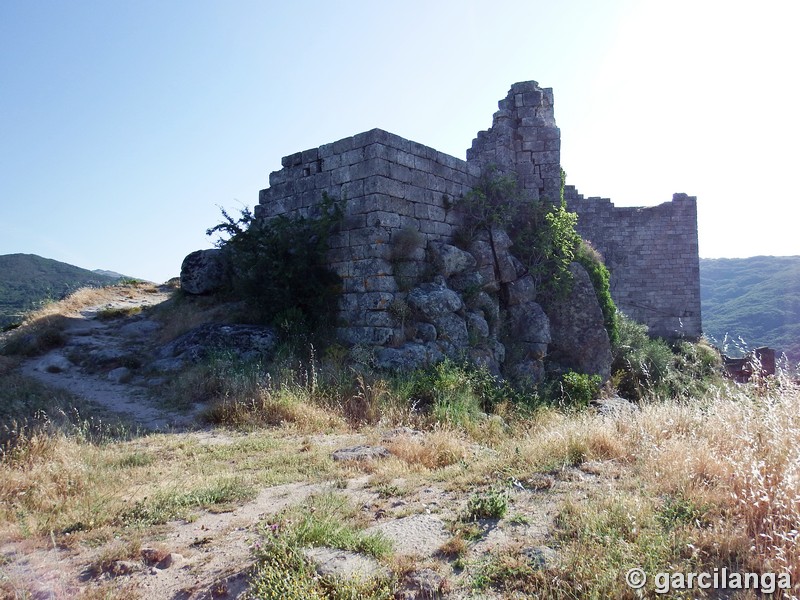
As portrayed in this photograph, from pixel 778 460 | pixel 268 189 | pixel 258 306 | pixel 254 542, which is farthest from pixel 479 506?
pixel 268 189

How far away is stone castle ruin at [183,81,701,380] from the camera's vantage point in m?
9.88

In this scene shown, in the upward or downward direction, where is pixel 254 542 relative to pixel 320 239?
downward

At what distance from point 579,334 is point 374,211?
5093mm

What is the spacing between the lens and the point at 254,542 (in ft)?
12.1

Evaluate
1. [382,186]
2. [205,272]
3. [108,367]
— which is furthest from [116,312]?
[382,186]

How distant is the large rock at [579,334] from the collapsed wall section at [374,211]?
305 centimetres

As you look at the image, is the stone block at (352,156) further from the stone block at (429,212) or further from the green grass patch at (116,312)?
the green grass patch at (116,312)

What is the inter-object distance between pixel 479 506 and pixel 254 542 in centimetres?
154

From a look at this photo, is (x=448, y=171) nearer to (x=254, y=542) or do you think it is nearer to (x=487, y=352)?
(x=487, y=352)

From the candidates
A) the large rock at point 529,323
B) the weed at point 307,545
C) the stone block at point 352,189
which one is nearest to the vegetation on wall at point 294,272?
the stone block at point 352,189

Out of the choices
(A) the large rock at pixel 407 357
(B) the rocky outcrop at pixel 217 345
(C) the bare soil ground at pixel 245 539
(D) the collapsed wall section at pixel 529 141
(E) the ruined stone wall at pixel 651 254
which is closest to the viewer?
(C) the bare soil ground at pixel 245 539

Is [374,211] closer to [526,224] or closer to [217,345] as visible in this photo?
[217,345]

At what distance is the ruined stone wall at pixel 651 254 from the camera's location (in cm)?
2028

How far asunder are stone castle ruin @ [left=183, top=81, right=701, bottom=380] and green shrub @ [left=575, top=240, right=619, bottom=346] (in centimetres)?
48
